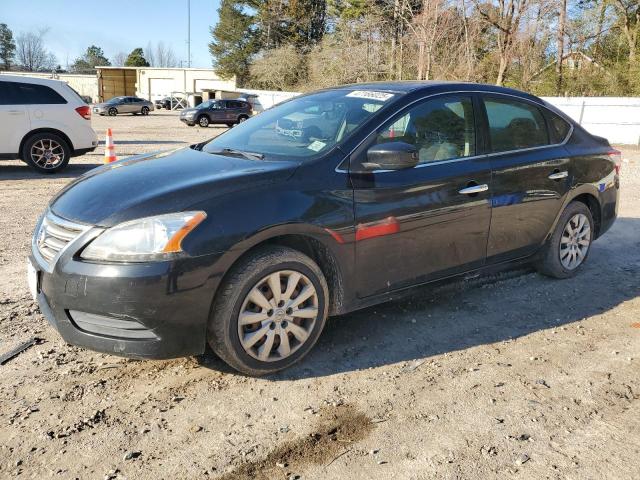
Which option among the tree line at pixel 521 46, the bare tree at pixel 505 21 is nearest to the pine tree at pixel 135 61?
the tree line at pixel 521 46

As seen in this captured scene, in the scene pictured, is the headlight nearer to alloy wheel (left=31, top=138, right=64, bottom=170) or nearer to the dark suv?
alloy wheel (left=31, top=138, right=64, bottom=170)

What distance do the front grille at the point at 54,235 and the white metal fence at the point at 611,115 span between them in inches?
805

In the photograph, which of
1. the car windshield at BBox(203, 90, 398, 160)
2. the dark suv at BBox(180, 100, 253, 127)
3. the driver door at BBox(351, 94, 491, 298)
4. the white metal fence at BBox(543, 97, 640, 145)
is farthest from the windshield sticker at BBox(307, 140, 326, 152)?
the dark suv at BBox(180, 100, 253, 127)

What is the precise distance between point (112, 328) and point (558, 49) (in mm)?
27909

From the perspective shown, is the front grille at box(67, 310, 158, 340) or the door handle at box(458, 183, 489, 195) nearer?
the front grille at box(67, 310, 158, 340)

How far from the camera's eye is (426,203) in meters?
3.80

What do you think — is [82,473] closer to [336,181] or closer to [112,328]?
[112,328]

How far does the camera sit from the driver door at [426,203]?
358cm

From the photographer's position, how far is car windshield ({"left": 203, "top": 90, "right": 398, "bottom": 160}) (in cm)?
374

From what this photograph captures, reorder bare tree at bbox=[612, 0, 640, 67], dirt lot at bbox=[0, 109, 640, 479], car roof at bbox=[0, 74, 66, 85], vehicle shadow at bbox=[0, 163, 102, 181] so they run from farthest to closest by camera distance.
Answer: bare tree at bbox=[612, 0, 640, 67] < vehicle shadow at bbox=[0, 163, 102, 181] < car roof at bbox=[0, 74, 66, 85] < dirt lot at bbox=[0, 109, 640, 479]

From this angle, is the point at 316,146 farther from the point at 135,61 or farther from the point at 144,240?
the point at 135,61

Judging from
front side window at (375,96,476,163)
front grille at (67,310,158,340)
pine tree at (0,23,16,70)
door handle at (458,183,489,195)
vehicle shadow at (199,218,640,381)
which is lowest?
vehicle shadow at (199,218,640,381)

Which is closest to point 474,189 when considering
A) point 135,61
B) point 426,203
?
point 426,203

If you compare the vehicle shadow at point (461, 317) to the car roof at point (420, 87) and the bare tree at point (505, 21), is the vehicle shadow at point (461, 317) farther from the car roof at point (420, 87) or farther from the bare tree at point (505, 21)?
the bare tree at point (505, 21)
